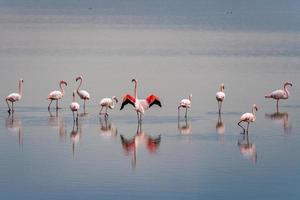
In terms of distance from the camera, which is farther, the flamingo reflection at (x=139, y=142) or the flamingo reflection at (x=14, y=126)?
the flamingo reflection at (x=14, y=126)

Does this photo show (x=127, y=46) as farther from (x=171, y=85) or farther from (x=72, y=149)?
(x=72, y=149)

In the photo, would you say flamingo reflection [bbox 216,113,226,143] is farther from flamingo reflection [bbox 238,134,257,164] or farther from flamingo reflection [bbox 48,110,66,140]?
flamingo reflection [bbox 48,110,66,140]

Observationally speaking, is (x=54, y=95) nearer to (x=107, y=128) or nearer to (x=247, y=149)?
(x=107, y=128)

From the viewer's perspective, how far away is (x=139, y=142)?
787 inches

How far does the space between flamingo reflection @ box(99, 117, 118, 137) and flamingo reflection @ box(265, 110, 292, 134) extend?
3.90m

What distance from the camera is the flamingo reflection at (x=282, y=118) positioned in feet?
72.0

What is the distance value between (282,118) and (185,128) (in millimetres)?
3026

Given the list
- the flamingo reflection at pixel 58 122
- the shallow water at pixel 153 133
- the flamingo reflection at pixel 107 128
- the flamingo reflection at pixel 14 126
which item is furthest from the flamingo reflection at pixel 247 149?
the flamingo reflection at pixel 14 126

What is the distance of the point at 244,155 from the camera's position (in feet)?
61.5

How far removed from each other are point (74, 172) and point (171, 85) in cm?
1261

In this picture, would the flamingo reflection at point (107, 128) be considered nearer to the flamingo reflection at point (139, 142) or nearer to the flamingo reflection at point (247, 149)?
the flamingo reflection at point (139, 142)

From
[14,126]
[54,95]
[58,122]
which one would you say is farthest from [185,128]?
[54,95]

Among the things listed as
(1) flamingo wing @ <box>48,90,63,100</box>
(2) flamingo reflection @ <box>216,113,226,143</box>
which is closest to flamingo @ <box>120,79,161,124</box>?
(2) flamingo reflection @ <box>216,113,226,143</box>

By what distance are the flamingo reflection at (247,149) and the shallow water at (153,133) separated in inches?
1.6
